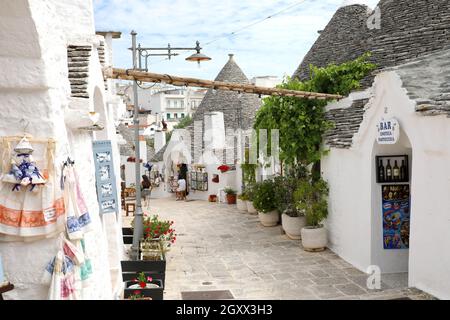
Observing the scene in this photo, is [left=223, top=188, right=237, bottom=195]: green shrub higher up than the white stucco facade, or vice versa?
the white stucco facade

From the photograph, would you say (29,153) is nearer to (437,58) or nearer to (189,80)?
(189,80)

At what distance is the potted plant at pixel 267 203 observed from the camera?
1563 centimetres

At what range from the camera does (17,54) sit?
169 inches

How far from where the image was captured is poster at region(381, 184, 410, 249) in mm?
9945

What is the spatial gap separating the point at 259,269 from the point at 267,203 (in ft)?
16.0

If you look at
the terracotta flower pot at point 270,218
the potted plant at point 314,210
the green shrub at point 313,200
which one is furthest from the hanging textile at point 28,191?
the terracotta flower pot at point 270,218

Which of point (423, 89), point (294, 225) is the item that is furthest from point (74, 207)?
point (294, 225)

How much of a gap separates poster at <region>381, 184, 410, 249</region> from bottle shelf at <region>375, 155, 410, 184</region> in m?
0.19

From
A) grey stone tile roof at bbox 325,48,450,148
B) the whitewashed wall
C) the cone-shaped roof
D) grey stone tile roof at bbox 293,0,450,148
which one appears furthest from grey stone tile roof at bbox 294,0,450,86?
the cone-shaped roof

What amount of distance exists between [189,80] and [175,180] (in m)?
18.5

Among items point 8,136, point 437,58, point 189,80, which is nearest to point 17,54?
point 8,136

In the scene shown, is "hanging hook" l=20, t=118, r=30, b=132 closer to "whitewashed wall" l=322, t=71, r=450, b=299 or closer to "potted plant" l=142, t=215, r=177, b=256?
"whitewashed wall" l=322, t=71, r=450, b=299

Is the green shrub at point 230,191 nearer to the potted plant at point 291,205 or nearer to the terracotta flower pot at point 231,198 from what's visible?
the terracotta flower pot at point 231,198

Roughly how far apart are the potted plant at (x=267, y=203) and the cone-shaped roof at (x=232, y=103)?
28.0ft
